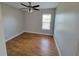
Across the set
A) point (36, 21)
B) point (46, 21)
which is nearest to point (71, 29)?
point (46, 21)

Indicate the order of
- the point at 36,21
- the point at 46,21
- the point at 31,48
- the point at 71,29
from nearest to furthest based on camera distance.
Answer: the point at 71,29 → the point at 31,48 → the point at 46,21 → the point at 36,21

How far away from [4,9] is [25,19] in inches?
108

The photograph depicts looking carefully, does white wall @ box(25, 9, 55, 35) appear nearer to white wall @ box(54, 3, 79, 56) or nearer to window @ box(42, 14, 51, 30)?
window @ box(42, 14, 51, 30)

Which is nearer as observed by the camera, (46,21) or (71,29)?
(71,29)

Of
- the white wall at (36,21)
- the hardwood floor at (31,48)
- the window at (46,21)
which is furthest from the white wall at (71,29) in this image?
the white wall at (36,21)

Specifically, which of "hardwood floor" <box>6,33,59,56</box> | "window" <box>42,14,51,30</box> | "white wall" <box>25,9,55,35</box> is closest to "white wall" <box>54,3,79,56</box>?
"hardwood floor" <box>6,33,59,56</box>

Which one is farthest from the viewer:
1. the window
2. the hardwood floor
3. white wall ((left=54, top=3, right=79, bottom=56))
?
the window

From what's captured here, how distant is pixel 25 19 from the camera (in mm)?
6777

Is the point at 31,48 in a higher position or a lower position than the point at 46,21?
lower

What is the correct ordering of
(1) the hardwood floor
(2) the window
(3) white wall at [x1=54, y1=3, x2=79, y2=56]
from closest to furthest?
(3) white wall at [x1=54, y1=3, x2=79, y2=56] < (1) the hardwood floor < (2) the window

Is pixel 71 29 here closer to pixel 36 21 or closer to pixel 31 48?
pixel 31 48

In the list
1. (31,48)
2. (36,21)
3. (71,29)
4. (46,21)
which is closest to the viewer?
(71,29)

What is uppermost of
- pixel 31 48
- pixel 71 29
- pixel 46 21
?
pixel 46 21

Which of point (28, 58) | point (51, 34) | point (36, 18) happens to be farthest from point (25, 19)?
point (28, 58)
